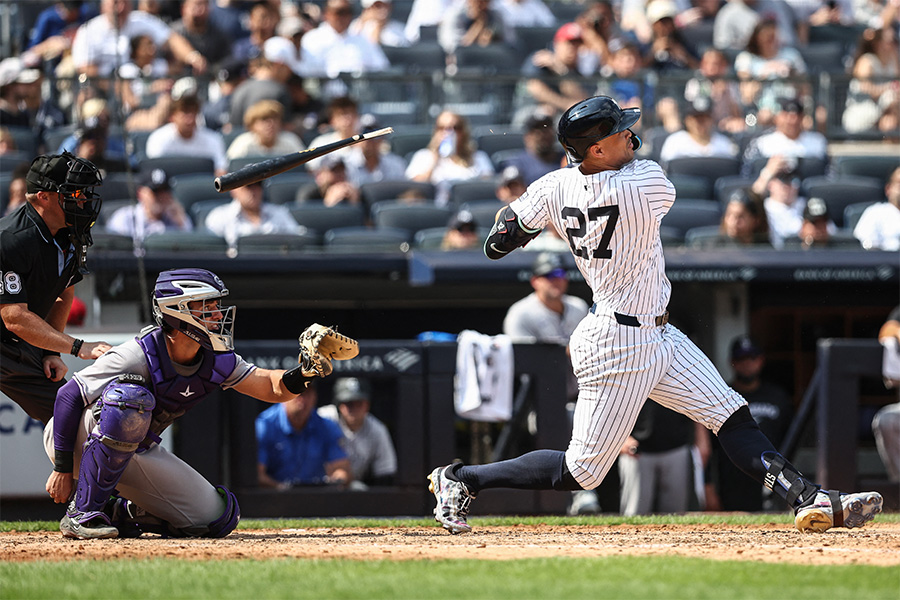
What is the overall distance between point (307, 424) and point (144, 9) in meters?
5.15

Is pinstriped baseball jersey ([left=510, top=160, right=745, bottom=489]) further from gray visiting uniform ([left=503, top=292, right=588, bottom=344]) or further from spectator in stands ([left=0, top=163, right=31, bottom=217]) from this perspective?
spectator in stands ([left=0, top=163, right=31, bottom=217])

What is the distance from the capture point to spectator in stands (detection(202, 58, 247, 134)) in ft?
34.9

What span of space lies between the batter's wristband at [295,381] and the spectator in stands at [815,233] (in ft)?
16.4

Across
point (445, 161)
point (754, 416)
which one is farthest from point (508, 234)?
point (445, 161)

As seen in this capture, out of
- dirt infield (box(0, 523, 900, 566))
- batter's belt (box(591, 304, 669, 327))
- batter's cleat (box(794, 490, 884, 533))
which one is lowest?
dirt infield (box(0, 523, 900, 566))

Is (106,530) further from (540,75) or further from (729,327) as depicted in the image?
(540,75)

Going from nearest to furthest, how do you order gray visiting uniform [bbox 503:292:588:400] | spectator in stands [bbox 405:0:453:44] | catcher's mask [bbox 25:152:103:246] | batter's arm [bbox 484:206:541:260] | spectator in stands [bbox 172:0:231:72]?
1. batter's arm [bbox 484:206:541:260]
2. catcher's mask [bbox 25:152:103:246]
3. gray visiting uniform [bbox 503:292:588:400]
4. spectator in stands [bbox 172:0:231:72]
5. spectator in stands [bbox 405:0:453:44]

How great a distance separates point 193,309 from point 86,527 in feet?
3.21

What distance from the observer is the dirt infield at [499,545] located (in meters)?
4.52

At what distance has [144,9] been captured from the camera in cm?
1137

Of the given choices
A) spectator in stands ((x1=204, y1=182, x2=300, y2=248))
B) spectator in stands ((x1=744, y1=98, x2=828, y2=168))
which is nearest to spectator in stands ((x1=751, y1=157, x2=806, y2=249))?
spectator in stands ((x1=744, y1=98, x2=828, y2=168))

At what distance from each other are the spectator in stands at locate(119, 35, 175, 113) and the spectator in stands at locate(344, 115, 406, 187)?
62.8 inches

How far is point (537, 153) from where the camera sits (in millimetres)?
9938

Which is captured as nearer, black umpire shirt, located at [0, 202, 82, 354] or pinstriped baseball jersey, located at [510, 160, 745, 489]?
pinstriped baseball jersey, located at [510, 160, 745, 489]
